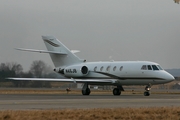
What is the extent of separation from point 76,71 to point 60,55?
10.9 ft

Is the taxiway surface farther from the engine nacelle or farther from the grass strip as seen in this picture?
the engine nacelle

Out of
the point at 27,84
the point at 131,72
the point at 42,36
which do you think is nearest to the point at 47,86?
the point at 27,84

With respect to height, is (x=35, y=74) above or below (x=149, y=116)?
above

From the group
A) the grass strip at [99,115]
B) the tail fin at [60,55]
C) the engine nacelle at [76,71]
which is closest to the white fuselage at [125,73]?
the engine nacelle at [76,71]

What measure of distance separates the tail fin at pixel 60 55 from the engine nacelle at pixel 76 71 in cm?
107

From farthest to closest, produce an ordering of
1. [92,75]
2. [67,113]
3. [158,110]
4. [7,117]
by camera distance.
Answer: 1. [92,75]
2. [158,110]
3. [67,113]
4. [7,117]

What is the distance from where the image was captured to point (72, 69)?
52594 mm

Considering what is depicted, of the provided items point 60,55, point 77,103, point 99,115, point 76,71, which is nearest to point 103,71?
point 76,71

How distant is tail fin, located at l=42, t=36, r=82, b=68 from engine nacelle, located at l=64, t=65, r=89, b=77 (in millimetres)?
1073

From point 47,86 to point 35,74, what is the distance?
10.2 meters

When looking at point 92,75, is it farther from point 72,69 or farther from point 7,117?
point 7,117

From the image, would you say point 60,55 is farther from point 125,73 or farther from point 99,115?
point 99,115

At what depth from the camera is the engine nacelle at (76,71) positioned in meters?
51.6

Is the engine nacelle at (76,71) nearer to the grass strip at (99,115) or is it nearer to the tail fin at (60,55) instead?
the tail fin at (60,55)
